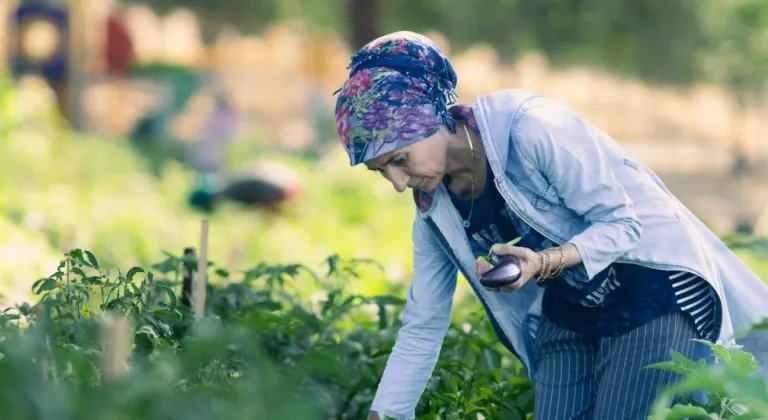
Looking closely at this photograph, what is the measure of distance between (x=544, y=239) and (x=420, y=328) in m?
0.42

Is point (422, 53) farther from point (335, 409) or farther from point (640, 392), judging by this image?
point (335, 409)

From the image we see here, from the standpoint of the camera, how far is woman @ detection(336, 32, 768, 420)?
287 cm

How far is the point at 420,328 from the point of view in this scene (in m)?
3.28

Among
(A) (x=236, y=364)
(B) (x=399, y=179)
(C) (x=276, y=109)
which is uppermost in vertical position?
(B) (x=399, y=179)

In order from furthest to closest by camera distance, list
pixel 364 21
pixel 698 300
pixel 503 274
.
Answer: pixel 364 21 < pixel 698 300 < pixel 503 274

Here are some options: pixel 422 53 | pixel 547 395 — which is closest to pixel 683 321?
pixel 547 395

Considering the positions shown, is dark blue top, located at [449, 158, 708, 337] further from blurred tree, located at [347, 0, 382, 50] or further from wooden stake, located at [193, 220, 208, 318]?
blurred tree, located at [347, 0, 382, 50]

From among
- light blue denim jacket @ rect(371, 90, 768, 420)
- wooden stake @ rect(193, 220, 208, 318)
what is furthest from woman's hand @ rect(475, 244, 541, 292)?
wooden stake @ rect(193, 220, 208, 318)

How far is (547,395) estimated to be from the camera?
3.28m

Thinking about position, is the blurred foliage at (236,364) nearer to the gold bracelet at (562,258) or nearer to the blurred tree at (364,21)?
the gold bracelet at (562,258)

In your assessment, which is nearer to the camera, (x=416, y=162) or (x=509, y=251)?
(x=509, y=251)

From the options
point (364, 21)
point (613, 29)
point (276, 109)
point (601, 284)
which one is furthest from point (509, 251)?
point (276, 109)

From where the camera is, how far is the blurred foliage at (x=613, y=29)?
16.6 m

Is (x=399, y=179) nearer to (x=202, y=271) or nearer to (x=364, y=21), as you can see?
(x=202, y=271)
